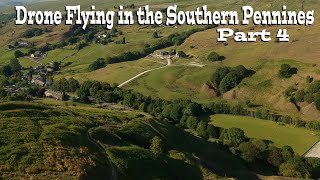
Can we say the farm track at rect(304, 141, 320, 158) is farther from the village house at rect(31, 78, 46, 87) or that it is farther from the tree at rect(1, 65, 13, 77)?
the tree at rect(1, 65, 13, 77)

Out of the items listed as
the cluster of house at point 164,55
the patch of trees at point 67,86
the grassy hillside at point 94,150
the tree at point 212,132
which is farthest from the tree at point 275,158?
the cluster of house at point 164,55

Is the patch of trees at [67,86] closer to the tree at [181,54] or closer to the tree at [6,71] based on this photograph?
the tree at [6,71]

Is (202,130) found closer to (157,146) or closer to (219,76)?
(157,146)

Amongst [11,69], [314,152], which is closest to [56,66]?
[11,69]

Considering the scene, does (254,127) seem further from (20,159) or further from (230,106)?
(20,159)

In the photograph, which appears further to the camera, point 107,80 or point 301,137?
point 107,80

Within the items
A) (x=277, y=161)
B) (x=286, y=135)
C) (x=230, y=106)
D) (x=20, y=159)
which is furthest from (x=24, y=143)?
(x=230, y=106)
